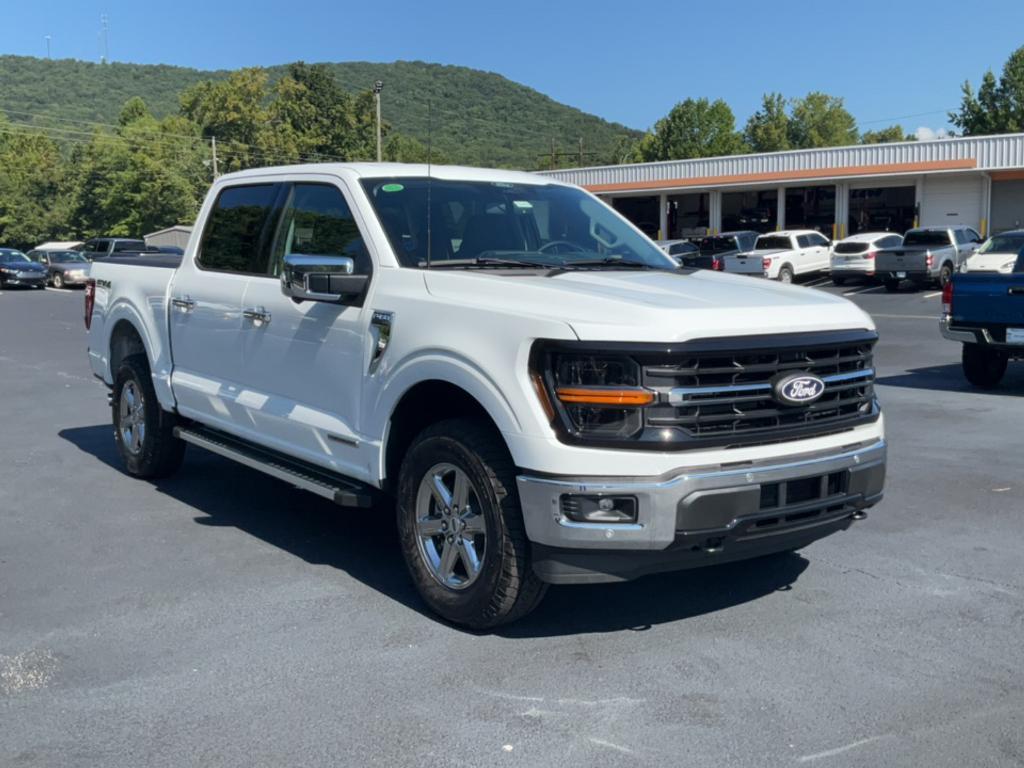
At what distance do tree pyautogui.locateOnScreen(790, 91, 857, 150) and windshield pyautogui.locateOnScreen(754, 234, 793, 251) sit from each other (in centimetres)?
9429

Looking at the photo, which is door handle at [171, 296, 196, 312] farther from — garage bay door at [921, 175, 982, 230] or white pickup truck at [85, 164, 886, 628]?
garage bay door at [921, 175, 982, 230]

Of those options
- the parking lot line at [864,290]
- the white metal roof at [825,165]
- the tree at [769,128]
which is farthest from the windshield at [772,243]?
the tree at [769,128]

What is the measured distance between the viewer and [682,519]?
13.8 ft

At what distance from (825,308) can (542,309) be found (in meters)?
1.31

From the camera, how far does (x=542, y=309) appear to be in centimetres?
442

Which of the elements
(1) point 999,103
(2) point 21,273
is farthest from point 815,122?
(2) point 21,273

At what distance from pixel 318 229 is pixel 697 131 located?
9884cm

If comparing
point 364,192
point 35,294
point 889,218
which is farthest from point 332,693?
point 889,218

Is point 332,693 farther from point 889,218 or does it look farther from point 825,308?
point 889,218

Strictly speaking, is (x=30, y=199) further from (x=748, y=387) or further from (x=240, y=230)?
(x=748, y=387)

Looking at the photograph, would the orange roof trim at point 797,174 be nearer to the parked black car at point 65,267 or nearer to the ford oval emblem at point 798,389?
the parked black car at point 65,267

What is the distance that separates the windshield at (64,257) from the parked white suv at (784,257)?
25.4 m

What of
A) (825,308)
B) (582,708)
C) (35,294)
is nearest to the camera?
(582,708)

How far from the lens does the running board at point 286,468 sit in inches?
209
